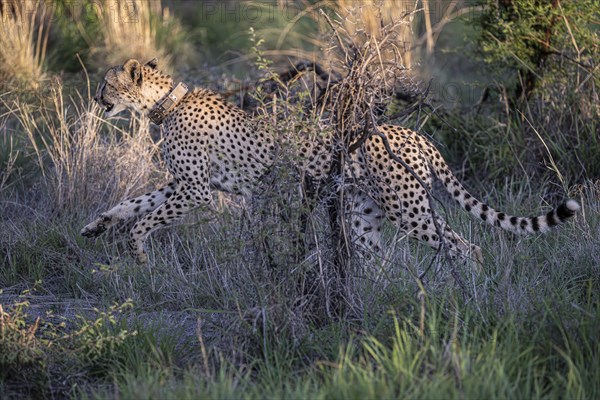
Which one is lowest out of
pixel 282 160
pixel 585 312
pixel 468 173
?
pixel 468 173

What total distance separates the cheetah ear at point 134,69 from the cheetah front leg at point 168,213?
772 millimetres

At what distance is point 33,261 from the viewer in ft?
17.1

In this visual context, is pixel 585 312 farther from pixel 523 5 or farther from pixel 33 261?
pixel 523 5

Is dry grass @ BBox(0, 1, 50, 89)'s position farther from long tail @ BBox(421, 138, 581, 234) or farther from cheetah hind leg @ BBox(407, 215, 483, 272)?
cheetah hind leg @ BBox(407, 215, 483, 272)

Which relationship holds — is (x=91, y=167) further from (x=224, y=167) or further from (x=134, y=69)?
(x=224, y=167)

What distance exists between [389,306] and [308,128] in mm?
845

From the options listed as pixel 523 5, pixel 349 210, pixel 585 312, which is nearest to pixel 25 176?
pixel 349 210

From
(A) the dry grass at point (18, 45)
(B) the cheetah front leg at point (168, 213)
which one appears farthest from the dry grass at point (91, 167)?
(A) the dry grass at point (18, 45)

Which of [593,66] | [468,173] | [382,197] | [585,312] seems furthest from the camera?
[468,173]

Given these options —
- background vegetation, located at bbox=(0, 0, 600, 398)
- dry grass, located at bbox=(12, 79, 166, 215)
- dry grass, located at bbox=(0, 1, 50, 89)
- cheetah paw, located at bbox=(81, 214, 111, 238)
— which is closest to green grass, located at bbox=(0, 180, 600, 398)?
background vegetation, located at bbox=(0, 0, 600, 398)

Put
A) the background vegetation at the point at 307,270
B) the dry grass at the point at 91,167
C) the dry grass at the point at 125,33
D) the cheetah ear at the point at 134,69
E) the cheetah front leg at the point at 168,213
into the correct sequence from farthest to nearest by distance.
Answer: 1. the dry grass at the point at 125,33
2. the dry grass at the point at 91,167
3. the cheetah ear at the point at 134,69
4. the cheetah front leg at the point at 168,213
5. the background vegetation at the point at 307,270

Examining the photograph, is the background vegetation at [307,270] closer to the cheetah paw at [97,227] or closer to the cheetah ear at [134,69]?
the cheetah paw at [97,227]

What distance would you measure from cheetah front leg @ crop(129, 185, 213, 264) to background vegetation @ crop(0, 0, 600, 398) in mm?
150

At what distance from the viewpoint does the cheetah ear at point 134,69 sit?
18.5ft
